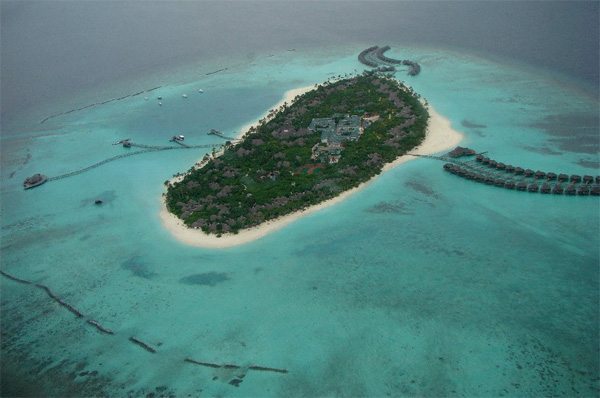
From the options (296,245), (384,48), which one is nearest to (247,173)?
(296,245)

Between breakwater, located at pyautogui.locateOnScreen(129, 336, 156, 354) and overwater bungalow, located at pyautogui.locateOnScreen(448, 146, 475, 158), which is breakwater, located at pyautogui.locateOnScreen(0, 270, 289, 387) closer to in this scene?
breakwater, located at pyautogui.locateOnScreen(129, 336, 156, 354)

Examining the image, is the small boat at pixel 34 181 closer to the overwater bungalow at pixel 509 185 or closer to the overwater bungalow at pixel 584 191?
the overwater bungalow at pixel 509 185

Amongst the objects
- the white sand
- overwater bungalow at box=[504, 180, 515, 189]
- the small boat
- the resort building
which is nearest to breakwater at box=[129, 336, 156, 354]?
the white sand

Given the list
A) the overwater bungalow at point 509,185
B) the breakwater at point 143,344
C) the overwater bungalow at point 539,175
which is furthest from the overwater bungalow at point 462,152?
the breakwater at point 143,344

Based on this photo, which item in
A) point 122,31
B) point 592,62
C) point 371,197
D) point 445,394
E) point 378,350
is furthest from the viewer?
point 122,31

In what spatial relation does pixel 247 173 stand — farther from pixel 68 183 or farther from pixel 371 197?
pixel 68 183

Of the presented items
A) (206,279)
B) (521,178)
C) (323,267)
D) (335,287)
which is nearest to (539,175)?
(521,178)
